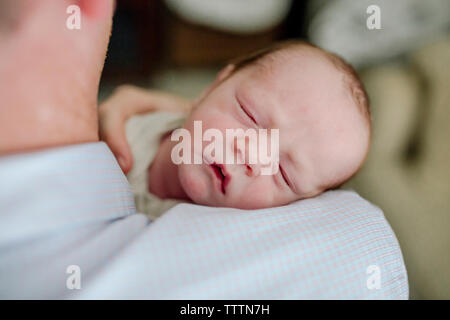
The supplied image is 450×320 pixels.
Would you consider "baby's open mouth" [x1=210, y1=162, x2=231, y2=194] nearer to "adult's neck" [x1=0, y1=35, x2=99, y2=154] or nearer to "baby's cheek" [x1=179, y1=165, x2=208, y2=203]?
"baby's cheek" [x1=179, y1=165, x2=208, y2=203]

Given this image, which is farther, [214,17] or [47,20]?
[214,17]

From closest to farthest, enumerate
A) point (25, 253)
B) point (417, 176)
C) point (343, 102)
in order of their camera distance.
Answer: point (25, 253) < point (343, 102) < point (417, 176)

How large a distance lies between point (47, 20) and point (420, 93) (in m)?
1.07

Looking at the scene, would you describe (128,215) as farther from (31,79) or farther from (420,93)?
(420,93)

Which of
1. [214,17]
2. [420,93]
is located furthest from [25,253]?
[214,17]

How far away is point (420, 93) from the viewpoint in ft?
3.76

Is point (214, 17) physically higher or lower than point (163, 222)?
higher

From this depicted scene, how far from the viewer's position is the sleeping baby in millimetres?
677

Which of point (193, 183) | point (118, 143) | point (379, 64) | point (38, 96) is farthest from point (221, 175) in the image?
point (379, 64)

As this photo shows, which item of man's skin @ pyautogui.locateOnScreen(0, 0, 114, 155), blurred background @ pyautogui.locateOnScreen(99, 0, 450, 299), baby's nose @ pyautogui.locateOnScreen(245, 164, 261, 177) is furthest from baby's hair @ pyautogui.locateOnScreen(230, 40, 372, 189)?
man's skin @ pyautogui.locateOnScreen(0, 0, 114, 155)

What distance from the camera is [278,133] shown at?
0.68 metres

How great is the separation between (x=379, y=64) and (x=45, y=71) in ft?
4.20

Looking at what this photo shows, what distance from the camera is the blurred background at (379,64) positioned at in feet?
3.08

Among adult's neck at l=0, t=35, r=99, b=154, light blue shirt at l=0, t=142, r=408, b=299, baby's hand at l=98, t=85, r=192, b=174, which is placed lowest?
light blue shirt at l=0, t=142, r=408, b=299
